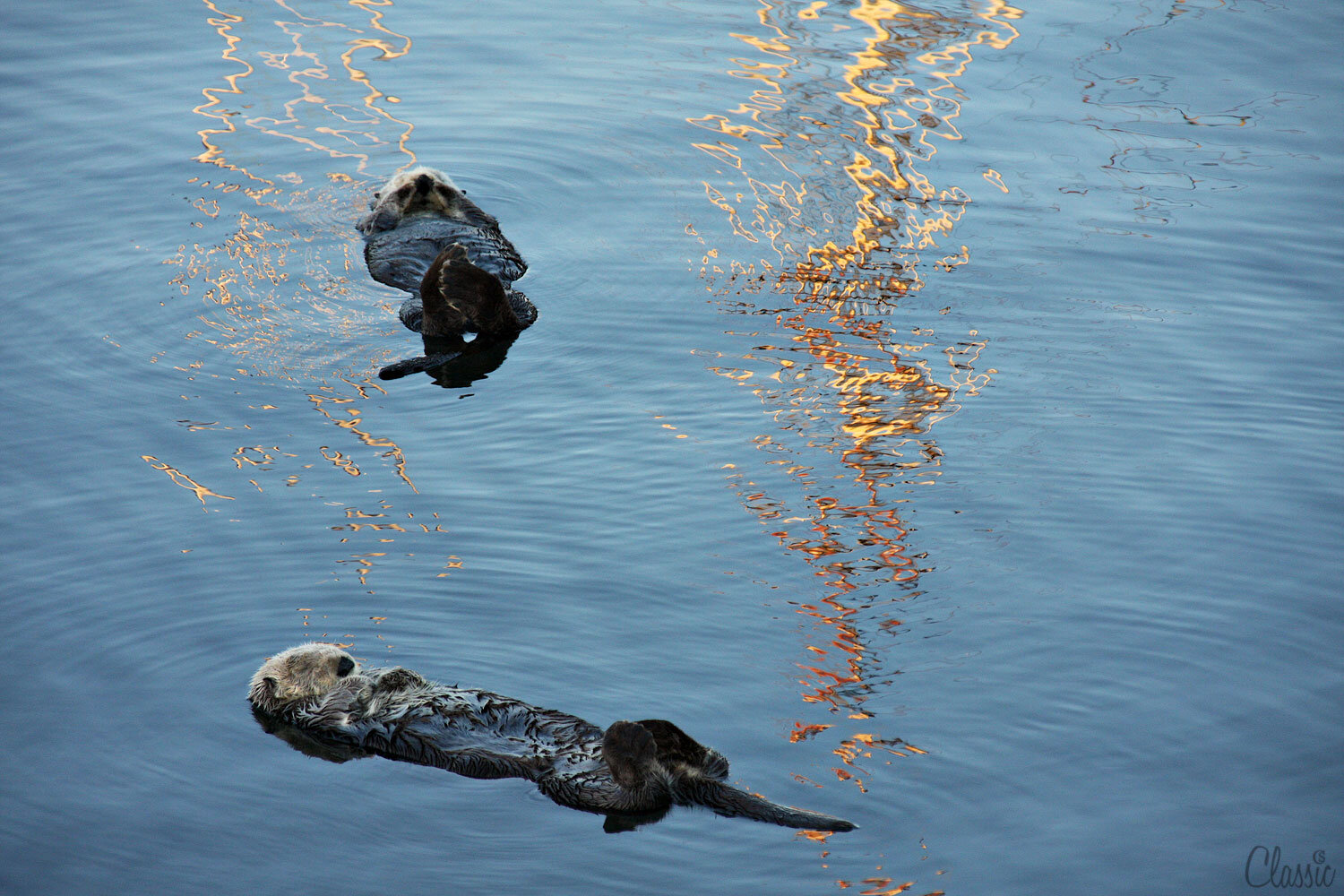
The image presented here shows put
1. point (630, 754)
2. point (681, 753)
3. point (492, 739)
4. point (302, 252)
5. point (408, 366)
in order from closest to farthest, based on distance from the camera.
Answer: point (630, 754), point (681, 753), point (492, 739), point (408, 366), point (302, 252)

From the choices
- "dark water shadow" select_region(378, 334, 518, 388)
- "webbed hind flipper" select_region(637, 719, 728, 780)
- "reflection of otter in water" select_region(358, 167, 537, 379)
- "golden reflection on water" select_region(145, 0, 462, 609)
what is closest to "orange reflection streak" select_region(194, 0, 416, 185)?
"golden reflection on water" select_region(145, 0, 462, 609)

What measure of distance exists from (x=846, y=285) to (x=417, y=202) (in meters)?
2.38

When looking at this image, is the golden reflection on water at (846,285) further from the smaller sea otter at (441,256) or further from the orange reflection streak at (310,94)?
the orange reflection streak at (310,94)

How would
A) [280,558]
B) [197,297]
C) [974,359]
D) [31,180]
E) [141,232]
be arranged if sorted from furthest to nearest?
[31,180], [141,232], [197,297], [974,359], [280,558]

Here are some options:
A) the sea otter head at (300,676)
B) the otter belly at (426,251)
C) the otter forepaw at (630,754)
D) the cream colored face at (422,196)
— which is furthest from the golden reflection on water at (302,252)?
the otter forepaw at (630,754)

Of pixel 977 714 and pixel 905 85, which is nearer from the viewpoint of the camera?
pixel 977 714

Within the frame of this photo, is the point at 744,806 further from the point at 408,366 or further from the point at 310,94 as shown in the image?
the point at 310,94

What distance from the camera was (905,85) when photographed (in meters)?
9.36

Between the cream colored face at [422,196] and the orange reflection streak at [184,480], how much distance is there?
2430 mm

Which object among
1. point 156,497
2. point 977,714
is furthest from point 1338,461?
point 156,497

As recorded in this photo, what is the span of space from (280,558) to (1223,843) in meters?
3.03

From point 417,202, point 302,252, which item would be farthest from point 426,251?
point 302,252

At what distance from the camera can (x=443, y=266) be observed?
586 centimetres

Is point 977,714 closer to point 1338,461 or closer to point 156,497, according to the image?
point 1338,461
